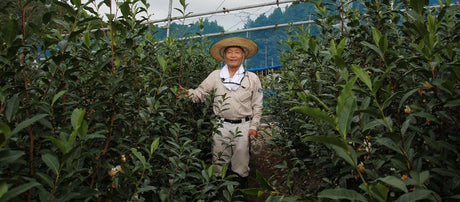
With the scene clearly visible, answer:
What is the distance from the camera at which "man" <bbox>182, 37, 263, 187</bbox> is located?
148 inches

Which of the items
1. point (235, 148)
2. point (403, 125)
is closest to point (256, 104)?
point (235, 148)

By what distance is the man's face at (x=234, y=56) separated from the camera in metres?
4.02

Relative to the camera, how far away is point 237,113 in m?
3.83

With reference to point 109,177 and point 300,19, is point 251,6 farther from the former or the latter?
point 109,177

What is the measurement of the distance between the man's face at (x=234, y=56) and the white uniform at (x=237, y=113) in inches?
7.5

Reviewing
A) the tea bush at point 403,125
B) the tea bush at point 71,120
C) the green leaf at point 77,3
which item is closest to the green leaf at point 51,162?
the tea bush at point 71,120

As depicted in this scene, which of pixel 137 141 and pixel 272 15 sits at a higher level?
Answer: pixel 272 15

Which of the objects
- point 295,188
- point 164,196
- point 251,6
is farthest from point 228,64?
point 251,6

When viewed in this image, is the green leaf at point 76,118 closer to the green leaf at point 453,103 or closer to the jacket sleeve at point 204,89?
the green leaf at point 453,103

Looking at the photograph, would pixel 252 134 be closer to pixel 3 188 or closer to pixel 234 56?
pixel 234 56

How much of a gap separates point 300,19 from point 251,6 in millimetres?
1394

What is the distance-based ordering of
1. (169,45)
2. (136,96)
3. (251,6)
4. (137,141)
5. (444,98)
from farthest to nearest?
(251,6) < (169,45) < (136,96) < (137,141) < (444,98)

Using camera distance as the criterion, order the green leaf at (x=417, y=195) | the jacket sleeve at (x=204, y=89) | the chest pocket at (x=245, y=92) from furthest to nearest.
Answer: the chest pocket at (x=245, y=92) → the jacket sleeve at (x=204, y=89) → the green leaf at (x=417, y=195)

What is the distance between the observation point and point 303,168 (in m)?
2.36
